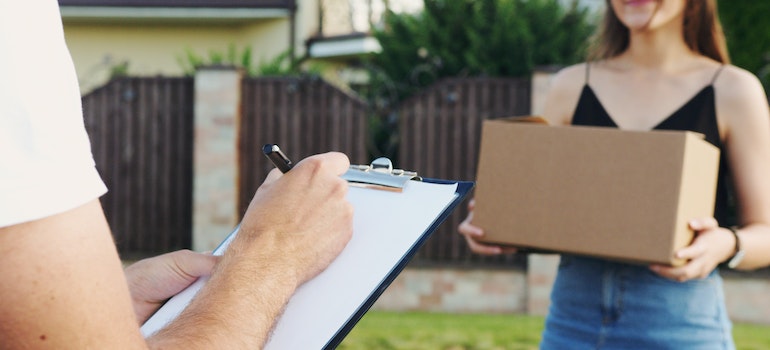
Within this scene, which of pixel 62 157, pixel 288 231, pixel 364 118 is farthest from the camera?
pixel 364 118

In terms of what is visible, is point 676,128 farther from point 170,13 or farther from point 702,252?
point 170,13

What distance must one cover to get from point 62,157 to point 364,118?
7.52 meters

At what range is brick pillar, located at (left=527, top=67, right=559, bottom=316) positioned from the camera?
775cm

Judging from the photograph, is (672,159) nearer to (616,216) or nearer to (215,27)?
(616,216)

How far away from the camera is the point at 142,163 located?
889cm

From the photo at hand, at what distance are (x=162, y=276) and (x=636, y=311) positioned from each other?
46.6 inches

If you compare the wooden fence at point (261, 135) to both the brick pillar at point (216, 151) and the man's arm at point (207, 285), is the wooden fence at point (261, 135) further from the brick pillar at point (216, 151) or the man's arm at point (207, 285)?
the man's arm at point (207, 285)

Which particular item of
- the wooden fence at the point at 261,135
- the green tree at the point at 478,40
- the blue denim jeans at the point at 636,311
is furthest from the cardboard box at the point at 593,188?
the green tree at the point at 478,40

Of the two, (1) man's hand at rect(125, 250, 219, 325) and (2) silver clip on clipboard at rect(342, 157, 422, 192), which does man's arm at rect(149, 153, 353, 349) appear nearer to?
(2) silver clip on clipboard at rect(342, 157, 422, 192)

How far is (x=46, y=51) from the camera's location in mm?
808

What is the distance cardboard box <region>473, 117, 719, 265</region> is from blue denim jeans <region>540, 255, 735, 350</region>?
154 millimetres

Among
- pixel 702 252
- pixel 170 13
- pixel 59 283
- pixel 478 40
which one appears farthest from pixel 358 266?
pixel 170 13

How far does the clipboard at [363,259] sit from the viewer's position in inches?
44.5

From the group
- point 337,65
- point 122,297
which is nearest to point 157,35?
point 337,65
